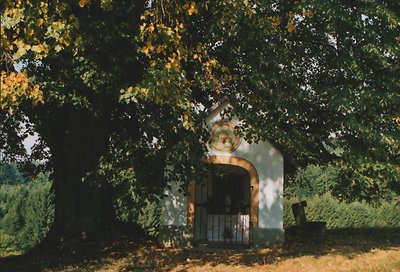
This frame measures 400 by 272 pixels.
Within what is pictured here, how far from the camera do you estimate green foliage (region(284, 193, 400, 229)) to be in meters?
34.7

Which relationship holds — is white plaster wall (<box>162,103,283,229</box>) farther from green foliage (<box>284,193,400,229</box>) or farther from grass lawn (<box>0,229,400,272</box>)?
green foliage (<box>284,193,400,229</box>)

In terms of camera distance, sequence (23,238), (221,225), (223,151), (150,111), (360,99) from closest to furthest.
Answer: (150,111) → (360,99) → (223,151) → (221,225) → (23,238)

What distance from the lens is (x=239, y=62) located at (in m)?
12.0

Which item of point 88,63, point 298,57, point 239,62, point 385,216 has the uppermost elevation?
point 298,57

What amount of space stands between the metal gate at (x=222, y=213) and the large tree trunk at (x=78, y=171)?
3879mm

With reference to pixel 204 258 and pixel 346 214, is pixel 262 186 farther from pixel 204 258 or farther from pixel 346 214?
pixel 346 214

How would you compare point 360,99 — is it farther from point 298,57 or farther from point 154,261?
point 154,261

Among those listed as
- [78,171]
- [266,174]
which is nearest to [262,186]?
[266,174]

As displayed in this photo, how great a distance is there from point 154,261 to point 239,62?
18.5 feet

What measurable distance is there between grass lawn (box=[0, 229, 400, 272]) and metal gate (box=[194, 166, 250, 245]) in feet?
7.94

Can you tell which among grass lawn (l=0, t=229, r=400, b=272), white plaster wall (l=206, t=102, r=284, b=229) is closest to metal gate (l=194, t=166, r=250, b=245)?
white plaster wall (l=206, t=102, r=284, b=229)

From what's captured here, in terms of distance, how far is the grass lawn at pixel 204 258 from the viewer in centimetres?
1092

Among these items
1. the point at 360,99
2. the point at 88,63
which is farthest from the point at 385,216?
the point at 88,63

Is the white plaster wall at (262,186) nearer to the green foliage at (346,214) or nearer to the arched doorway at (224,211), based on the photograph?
the arched doorway at (224,211)
